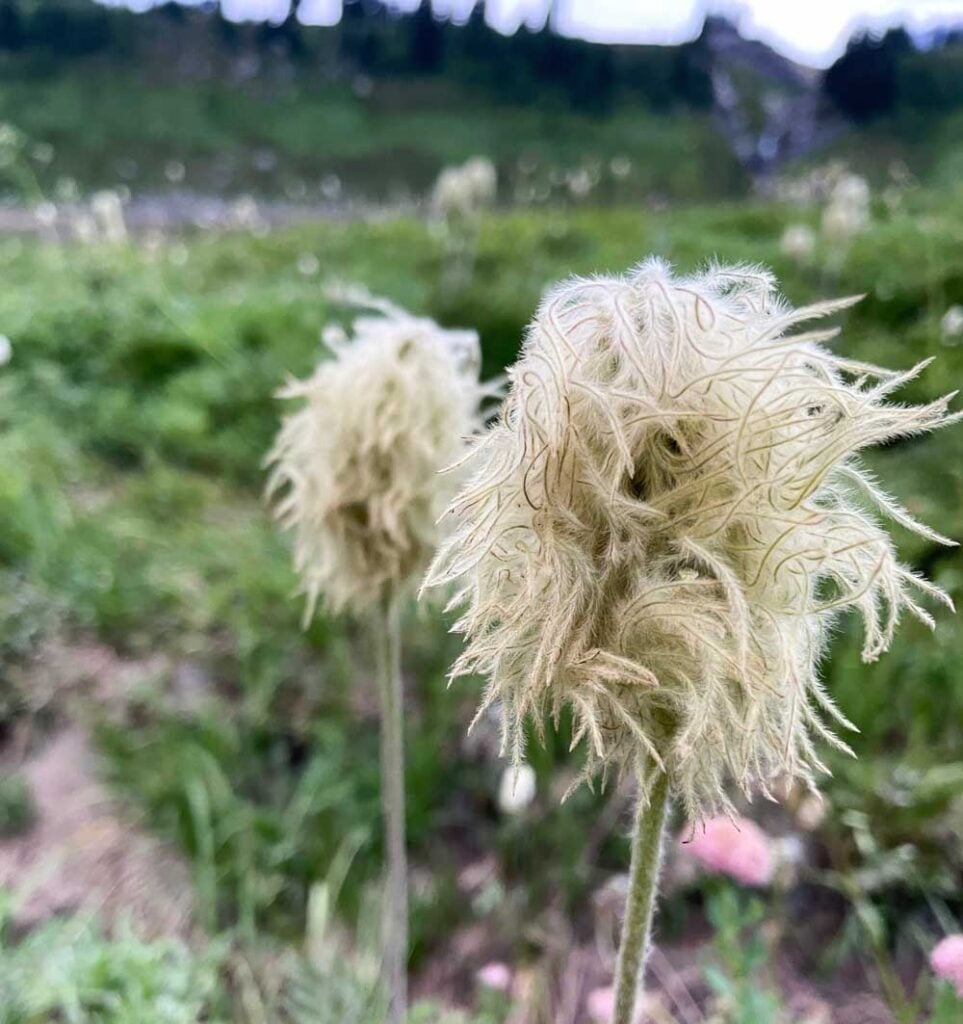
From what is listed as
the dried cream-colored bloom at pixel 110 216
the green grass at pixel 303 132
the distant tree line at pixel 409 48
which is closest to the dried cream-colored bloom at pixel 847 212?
the dried cream-colored bloom at pixel 110 216

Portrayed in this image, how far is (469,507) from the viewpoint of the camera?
721 millimetres

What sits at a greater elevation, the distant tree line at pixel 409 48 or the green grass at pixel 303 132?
the distant tree line at pixel 409 48

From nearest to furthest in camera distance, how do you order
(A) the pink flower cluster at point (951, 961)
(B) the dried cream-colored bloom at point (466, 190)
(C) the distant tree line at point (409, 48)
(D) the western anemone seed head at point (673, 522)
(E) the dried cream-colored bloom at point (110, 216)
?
(D) the western anemone seed head at point (673, 522)
(A) the pink flower cluster at point (951, 961)
(B) the dried cream-colored bloom at point (466, 190)
(E) the dried cream-colored bloom at point (110, 216)
(C) the distant tree line at point (409, 48)

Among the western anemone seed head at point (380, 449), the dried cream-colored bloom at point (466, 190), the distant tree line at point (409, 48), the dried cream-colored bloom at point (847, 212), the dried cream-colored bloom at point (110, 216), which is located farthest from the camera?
the distant tree line at point (409, 48)

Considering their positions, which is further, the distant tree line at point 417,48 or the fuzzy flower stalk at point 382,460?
the distant tree line at point 417,48

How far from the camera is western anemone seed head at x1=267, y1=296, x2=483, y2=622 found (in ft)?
4.23

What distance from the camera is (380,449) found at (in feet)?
4.23

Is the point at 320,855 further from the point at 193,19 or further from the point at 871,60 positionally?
the point at 193,19

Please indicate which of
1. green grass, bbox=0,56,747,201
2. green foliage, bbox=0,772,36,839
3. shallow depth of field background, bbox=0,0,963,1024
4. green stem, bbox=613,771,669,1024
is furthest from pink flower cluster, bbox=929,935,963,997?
green grass, bbox=0,56,747,201

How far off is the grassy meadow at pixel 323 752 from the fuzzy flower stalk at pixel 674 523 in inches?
23.3

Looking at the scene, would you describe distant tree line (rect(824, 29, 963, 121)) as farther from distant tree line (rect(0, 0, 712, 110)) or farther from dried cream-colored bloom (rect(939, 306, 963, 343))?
distant tree line (rect(0, 0, 712, 110))

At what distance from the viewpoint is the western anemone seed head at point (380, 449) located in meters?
1.29

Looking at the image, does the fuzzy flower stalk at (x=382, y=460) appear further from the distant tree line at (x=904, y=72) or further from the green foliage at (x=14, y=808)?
the distant tree line at (x=904, y=72)

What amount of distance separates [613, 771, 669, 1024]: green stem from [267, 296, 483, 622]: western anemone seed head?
0.64 metres
